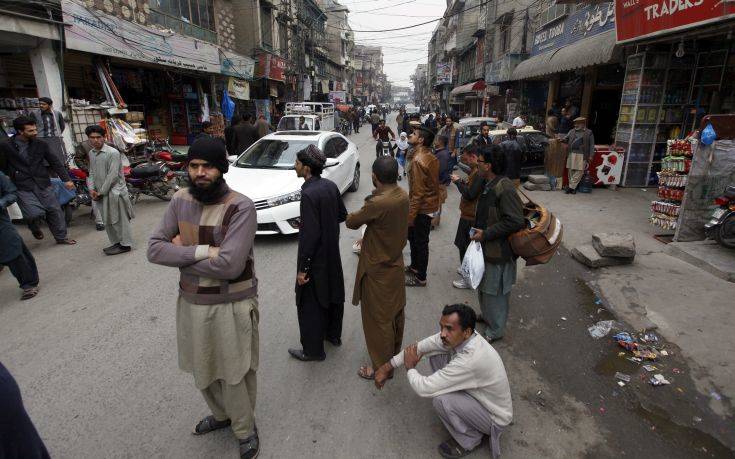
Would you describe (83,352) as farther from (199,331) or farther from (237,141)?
(237,141)

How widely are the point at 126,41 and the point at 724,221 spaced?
40.6 feet

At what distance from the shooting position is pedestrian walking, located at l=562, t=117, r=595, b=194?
29.5 feet

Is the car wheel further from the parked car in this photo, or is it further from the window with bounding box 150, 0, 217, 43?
the window with bounding box 150, 0, 217, 43

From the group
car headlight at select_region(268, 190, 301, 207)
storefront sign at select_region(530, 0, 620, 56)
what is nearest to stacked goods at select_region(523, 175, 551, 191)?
storefront sign at select_region(530, 0, 620, 56)

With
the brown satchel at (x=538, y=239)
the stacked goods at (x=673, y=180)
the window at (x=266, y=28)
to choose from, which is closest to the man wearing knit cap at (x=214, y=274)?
the brown satchel at (x=538, y=239)

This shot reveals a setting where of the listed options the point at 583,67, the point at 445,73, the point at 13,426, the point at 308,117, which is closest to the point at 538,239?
the point at 13,426

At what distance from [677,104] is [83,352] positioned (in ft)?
38.8

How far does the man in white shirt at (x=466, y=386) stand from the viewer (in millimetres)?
2378

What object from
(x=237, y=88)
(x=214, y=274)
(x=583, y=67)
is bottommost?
(x=214, y=274)

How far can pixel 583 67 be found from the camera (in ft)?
39.6

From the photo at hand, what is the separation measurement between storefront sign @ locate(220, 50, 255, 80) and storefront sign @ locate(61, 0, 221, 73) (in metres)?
1.52

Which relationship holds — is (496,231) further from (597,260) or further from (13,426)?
(13,426)

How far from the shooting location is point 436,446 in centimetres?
259

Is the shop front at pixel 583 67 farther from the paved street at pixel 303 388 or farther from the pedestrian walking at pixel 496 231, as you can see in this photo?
the paved street at pixel 303 388
